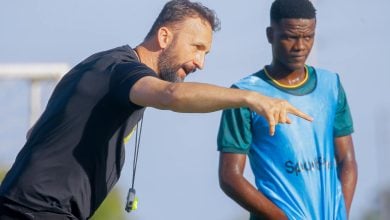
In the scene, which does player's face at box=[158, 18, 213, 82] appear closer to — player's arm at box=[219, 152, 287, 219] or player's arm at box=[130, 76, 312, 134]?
player's arm at box=[130, 76, 312, 134]

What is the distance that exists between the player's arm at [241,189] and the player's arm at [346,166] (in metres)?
0.51

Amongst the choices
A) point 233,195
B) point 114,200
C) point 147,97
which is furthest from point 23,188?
point 114,200

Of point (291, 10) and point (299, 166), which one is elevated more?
point (291, 10)

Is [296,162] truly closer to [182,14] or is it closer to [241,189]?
[241,189]

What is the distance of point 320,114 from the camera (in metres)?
8.09

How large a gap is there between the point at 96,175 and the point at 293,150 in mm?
1439

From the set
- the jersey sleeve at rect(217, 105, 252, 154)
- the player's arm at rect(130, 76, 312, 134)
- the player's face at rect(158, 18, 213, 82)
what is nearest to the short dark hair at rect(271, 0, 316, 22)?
the jersey sleeve at rect(217, 105, 252, 154)

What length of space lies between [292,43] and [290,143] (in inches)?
22.9

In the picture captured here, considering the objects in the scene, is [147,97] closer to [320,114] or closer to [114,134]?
[114,134]

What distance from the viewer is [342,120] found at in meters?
8.25

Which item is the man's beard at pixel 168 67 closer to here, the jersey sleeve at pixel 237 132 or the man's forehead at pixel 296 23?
the jersey sleeve at pixel 237 132

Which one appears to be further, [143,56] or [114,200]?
[114,200]

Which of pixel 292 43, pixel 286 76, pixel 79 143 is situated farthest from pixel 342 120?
pixel 79 143

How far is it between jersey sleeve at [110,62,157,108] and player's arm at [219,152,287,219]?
4.66 feet
